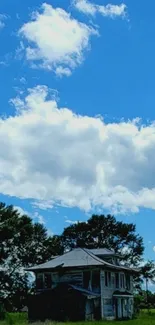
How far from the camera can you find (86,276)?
5978 cm

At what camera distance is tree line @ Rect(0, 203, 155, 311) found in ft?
242

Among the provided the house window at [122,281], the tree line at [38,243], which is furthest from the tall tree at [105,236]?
the house window at [122,281]

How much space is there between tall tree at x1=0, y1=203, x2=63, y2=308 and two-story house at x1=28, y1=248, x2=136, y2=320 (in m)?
11.2

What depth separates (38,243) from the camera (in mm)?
82375

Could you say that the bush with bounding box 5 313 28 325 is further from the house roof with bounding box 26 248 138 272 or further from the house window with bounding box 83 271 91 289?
the house window with bounding box 83 271 91 289

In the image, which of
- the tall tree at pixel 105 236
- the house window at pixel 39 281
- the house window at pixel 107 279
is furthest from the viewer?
the tall tree at pixel 105 236

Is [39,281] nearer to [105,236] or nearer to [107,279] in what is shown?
[107,279]

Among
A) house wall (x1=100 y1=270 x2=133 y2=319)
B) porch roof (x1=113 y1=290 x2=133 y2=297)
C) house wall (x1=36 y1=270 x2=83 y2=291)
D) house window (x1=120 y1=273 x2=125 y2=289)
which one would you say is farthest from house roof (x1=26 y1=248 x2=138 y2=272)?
house window (x1=120 y1=273 x2=125 y2=289)

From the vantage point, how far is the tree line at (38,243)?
73875mm

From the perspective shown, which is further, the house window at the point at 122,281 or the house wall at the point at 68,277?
the house window at the point at 122,281

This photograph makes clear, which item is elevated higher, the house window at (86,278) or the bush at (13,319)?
the house window at (86,278)

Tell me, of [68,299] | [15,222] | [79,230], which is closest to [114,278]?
[68,299]

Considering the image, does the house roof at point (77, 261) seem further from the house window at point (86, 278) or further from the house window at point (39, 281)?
the house window at point (86, 278)

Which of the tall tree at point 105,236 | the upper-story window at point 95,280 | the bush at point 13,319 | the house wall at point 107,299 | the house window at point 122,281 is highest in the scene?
the tall tree at point 105,236
